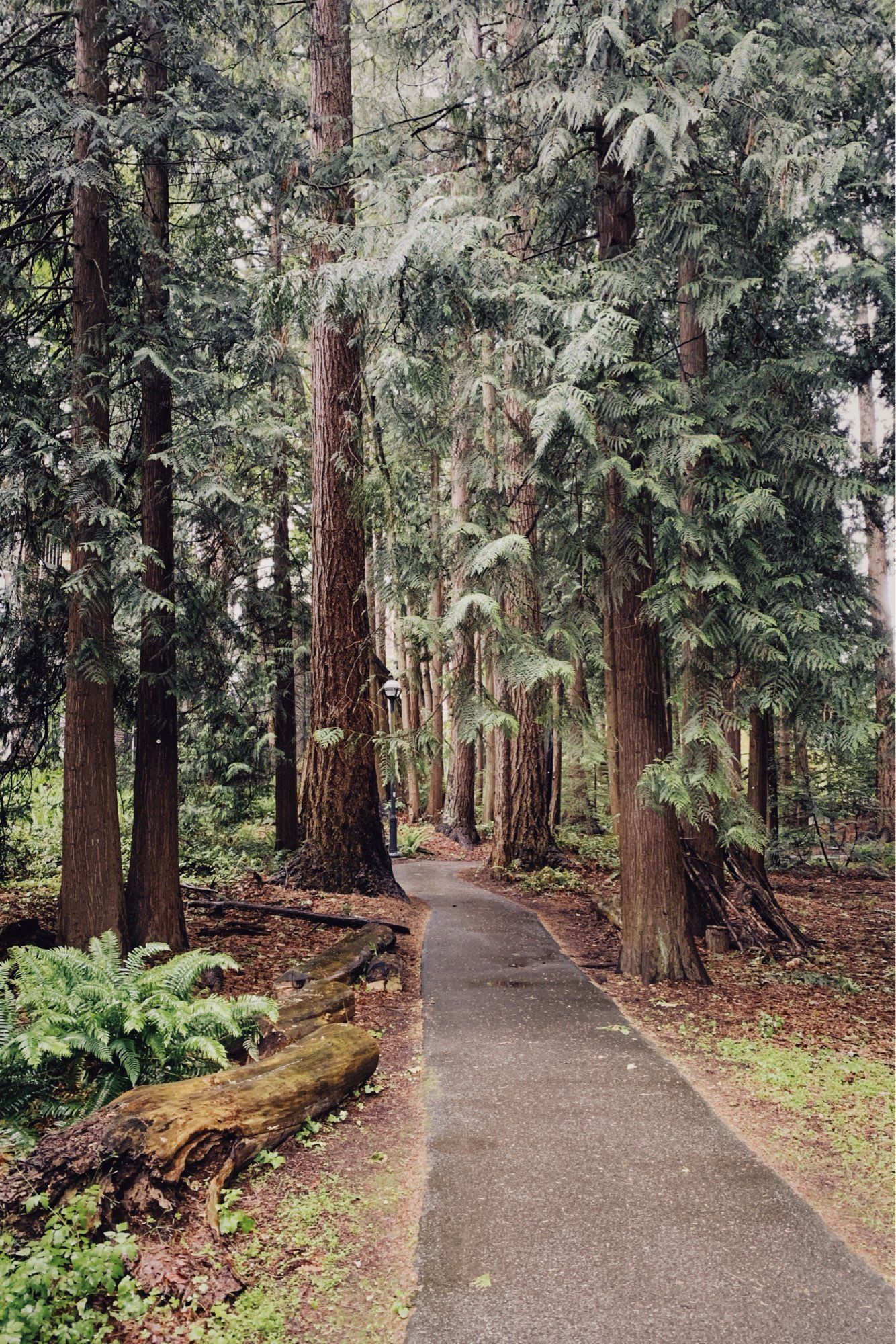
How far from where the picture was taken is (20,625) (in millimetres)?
7754

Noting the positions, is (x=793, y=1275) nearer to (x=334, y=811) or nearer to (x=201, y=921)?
(x=201, y=921)

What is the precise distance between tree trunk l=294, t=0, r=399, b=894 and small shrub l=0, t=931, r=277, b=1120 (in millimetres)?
5471

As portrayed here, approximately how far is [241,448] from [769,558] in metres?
5.90

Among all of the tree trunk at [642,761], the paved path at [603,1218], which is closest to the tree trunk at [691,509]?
the tree trunk at [642,761]

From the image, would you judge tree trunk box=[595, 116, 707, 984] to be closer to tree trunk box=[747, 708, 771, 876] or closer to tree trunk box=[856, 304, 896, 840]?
tree trunk box=[856, 304, 896, 840]

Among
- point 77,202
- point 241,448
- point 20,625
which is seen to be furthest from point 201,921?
point 77,202

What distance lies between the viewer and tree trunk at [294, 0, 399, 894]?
10.9 meters

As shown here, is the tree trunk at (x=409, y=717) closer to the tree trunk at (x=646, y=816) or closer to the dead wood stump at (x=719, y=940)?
the dead wood stump at (x=719, y=940)

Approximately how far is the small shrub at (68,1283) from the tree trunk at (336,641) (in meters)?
7.53

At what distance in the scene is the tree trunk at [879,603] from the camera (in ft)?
30.4

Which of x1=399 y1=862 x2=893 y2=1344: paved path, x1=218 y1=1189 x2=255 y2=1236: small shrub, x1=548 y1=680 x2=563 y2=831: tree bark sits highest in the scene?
x1=548 y1=680 x2=563 y2=831: tree bark

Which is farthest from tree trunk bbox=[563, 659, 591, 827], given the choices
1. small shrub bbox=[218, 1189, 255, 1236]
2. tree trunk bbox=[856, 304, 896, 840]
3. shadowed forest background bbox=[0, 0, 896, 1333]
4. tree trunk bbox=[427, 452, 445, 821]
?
small shrub bbox=[218, 1189, 255, 1236]

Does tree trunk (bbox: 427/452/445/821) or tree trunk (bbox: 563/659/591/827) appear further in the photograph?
tree trunk (bbox: 563/659/591/827)

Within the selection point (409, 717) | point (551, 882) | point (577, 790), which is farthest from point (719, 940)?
point (409, 717)
